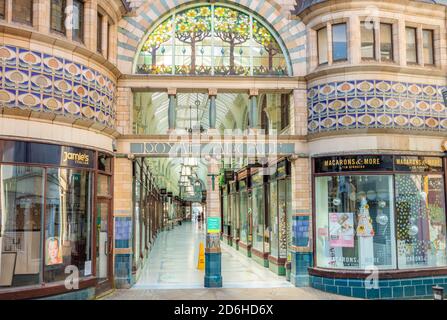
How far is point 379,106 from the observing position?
12.6m

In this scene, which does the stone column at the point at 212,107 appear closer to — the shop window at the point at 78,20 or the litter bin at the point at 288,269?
the shop window at the point at 78,20

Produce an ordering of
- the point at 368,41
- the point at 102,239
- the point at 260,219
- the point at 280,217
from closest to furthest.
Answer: the point at 102,239
the point at 368,41
the point at 280,217
the point at 260,219

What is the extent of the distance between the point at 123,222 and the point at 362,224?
6272 millimetres

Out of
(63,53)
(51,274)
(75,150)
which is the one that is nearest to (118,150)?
(75,150)

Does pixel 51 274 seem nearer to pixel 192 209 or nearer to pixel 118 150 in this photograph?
pixel 118 150

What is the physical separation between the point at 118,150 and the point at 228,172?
339 inches

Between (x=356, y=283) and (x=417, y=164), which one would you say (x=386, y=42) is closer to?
(x=417, y=164)

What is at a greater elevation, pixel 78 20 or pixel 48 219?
pixel 78 20

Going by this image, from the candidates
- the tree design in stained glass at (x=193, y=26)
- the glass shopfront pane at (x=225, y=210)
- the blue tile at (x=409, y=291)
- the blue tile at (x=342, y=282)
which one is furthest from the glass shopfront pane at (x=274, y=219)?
the glass shopfront pane at (x=225, y=210)

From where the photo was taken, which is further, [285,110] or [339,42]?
[285,110]

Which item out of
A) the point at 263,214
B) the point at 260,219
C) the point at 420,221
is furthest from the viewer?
the point at 260,219

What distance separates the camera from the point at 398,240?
12438mm

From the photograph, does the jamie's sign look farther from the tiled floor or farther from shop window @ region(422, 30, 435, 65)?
shop window @ region(422, 30, 435, 65)

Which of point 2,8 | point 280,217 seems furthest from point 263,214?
point 2,8
